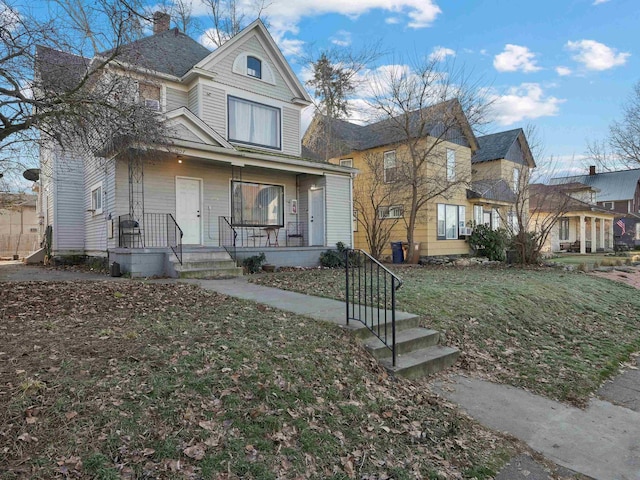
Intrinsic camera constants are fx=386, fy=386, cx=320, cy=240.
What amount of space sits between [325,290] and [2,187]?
1007 centimetres

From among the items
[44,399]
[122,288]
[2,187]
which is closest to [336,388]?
[44,399]

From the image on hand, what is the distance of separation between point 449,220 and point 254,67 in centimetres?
1151

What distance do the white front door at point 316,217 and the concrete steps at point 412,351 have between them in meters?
9.27

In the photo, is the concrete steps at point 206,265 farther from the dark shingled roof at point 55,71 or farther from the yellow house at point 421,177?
the yellow house at point 421,177

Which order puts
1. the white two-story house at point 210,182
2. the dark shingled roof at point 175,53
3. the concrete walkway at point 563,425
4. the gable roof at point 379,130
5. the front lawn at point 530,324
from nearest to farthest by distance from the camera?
the concrete walkway at point 563,425, the front lawn at point 530,324, the white two-story house at point 210,182, the dark shingled roof at point 175,53, the gable roof at point 379,130

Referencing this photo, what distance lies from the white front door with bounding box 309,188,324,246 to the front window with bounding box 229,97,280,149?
230cm

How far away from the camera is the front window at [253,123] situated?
1348cm

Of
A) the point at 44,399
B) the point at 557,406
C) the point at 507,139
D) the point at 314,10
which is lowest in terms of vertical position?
the point at 557,406

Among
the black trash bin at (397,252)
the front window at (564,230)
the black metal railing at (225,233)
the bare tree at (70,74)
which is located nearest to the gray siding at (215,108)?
the black metal railing at (225,233)

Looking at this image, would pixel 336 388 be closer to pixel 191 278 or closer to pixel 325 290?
pixel 325 290

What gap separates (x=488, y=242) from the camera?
1922cm

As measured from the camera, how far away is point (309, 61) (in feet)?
70.0

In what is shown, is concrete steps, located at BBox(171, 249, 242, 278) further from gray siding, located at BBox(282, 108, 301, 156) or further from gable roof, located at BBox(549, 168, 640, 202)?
gable roof, located at BBox(549, 168, 640, 202)

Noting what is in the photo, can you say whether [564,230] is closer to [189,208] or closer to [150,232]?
[189,208]
